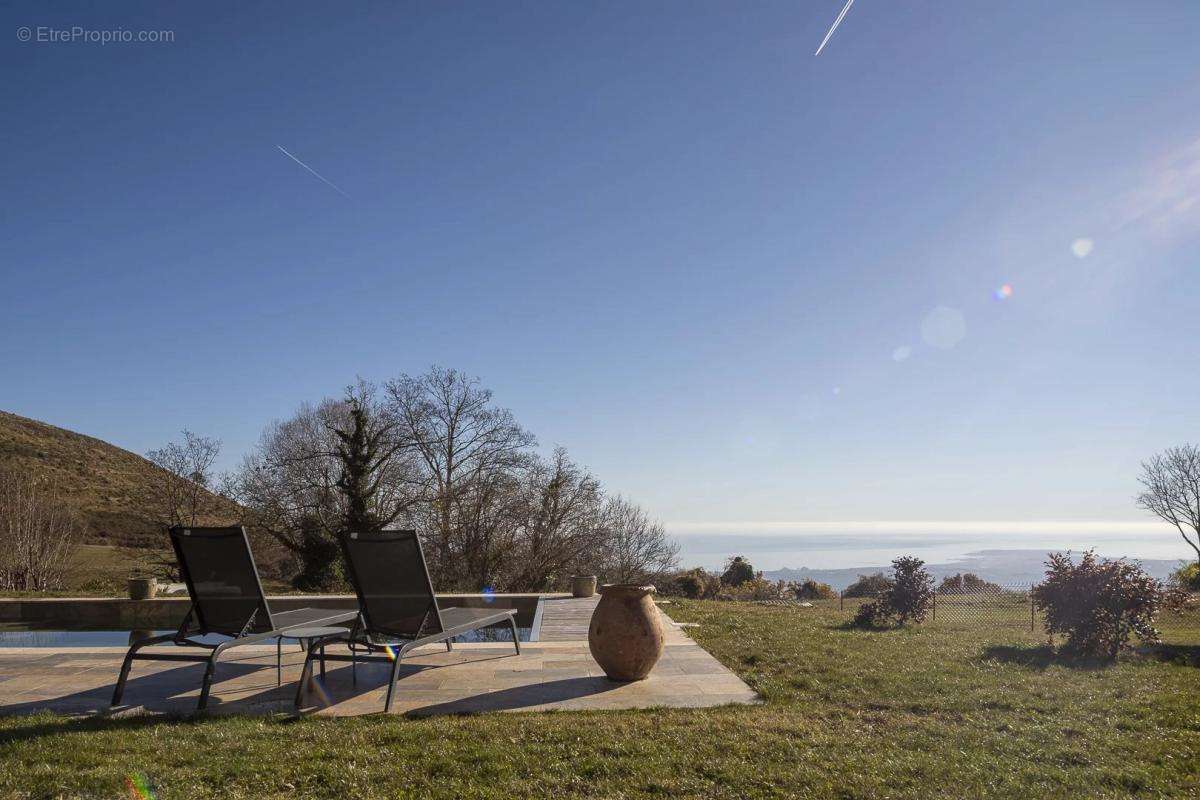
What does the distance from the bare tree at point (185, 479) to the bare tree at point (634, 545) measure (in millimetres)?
15950

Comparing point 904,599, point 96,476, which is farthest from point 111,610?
point 96,476

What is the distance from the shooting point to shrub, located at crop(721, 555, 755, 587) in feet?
89.0

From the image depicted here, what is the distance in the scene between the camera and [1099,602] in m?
7.98

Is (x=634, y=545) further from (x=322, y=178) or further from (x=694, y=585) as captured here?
(x=322, y=178)

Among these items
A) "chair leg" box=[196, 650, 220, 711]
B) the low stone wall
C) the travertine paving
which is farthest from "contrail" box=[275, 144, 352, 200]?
"chair leg" box=[196, 650, 220, 711]

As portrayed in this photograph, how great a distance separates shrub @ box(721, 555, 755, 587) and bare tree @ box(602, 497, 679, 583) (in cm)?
216

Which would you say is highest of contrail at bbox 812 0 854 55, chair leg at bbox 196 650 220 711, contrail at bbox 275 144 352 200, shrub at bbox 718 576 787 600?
contrail at bbox 275 144 352 200

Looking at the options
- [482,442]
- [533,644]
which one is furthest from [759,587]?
[533,644]

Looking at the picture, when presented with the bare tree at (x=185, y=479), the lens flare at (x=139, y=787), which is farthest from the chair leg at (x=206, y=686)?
the bare tree at (x=185, y=479)

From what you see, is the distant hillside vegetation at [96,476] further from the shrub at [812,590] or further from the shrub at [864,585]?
the shrub at [864,585]

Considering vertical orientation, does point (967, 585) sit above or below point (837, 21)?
below

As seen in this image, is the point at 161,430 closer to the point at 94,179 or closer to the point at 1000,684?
the point at 94,179

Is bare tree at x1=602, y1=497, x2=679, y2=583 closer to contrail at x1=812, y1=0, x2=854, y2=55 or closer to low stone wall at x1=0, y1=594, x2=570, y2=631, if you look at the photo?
low stone wall at x1=0, y1=594, x2=570, y2=631

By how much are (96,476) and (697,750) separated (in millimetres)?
49441
